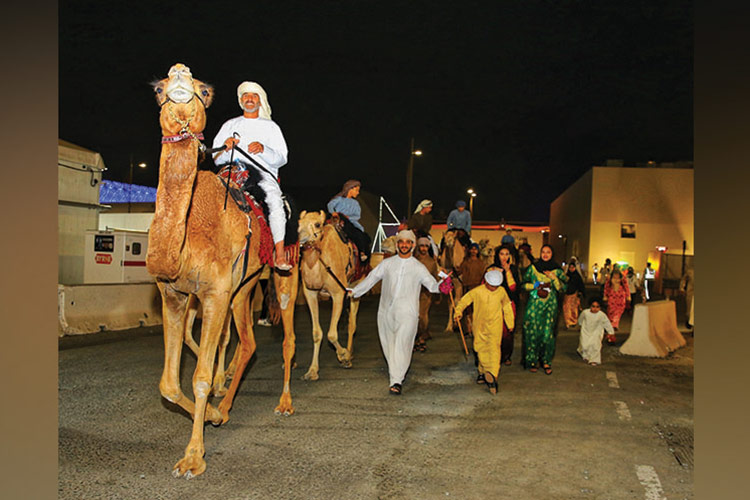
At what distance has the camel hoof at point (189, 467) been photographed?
4.78m

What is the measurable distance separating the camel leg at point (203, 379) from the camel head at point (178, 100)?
1558 millimetres

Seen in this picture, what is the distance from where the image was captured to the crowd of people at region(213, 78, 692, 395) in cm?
660

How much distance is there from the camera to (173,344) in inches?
213

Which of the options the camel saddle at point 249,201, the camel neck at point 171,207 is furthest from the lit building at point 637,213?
the camel neck at point 171,207

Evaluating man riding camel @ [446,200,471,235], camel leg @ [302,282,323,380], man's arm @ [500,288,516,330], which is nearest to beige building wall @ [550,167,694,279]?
man riding camel @ [446,200,471,235]

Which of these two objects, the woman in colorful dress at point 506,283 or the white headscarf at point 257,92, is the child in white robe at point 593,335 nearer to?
the woman in colorful dress at point 506,283

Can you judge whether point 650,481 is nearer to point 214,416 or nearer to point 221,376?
point 214,416

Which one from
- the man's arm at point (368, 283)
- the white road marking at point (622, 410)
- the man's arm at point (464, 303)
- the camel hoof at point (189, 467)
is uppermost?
the man's arm at point (368, 283)

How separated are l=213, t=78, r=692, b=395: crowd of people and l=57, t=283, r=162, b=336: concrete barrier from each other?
563 centimetres

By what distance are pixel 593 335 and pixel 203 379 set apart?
26.7 ft

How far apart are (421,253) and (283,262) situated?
6.59 meters

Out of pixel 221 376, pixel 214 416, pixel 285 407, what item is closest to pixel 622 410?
pixel 285 407

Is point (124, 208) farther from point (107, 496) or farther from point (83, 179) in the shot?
point (107, 496)
